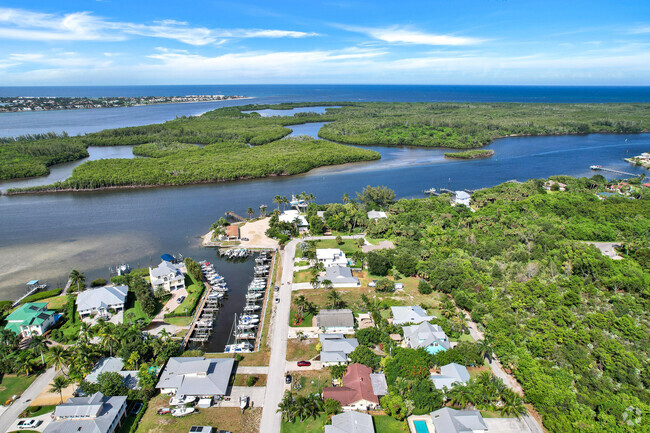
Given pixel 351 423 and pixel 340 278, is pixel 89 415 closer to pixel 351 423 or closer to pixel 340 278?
pixel 351 423

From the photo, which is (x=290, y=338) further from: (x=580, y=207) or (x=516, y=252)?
(x=580, y=207)

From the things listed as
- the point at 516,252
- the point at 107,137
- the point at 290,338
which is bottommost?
the point at 290,338

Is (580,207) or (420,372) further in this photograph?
(580,207)

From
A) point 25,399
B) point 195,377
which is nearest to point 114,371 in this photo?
point 25,399

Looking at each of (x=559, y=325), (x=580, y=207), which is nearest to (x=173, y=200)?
(x=559, y=325)

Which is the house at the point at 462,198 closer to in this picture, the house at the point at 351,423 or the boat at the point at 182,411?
the house at the point at 351,423

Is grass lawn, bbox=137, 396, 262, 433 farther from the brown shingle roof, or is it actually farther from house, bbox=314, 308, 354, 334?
house, bbox=314, 308, 354, 334
